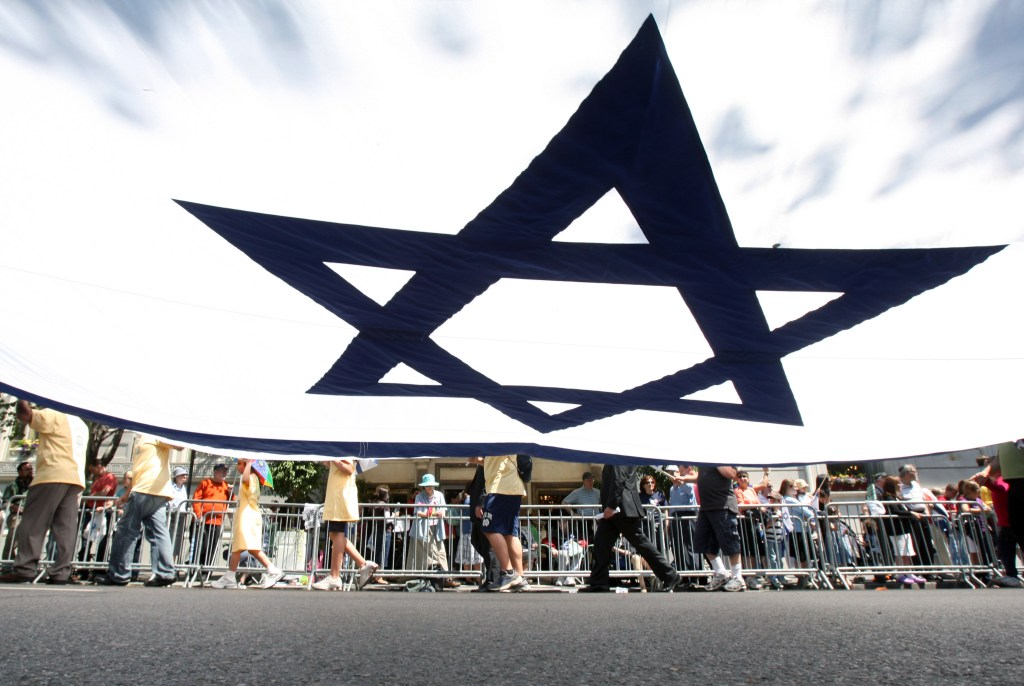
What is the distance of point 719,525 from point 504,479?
8.06 feet

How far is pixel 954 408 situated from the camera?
3.71 metres

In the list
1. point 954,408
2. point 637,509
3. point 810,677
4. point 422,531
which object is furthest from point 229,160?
point 422,531

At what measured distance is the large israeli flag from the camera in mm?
1909

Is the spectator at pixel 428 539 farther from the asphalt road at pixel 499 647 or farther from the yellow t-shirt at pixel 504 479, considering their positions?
the asphalt road at pixel 499 647

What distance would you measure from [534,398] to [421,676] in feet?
7.81

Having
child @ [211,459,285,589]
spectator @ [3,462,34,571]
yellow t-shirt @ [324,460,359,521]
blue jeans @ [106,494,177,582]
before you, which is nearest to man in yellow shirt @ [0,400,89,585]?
blue jeans @ [106,494,177,582]

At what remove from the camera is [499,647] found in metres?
2.23

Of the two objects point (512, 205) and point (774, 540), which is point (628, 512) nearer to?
point (774, 540)

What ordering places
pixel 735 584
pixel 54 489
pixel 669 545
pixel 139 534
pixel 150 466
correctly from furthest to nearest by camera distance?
pixel 669 545
pixel 139 534
pixel 735 584
pixel 150 466
pixel 54 489

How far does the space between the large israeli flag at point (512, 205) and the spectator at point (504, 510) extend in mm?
3664

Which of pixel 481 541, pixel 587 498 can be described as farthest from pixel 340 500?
pixel 587 498

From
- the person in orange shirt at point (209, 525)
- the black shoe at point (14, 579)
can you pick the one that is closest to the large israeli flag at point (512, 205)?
the black shoe at point (14, 579)

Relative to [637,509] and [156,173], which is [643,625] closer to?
[156,173]

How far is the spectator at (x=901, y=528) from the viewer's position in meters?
9.75
